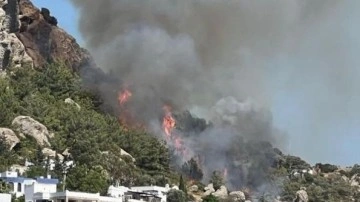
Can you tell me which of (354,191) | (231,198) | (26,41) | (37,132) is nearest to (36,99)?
(37,132)

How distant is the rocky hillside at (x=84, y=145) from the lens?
79.4 m

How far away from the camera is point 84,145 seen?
268 ft

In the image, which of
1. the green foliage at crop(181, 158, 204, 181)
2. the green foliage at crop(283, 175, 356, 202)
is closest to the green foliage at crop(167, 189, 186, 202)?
the green foliage at crop(181, 158, 204, 181)

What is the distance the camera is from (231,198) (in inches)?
3696

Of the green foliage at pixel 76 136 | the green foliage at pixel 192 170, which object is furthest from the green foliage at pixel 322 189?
the green foliage at pixel 76 136

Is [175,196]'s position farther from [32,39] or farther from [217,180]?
[32,39]

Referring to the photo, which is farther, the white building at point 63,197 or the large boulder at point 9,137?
the large boulder at point 9,137

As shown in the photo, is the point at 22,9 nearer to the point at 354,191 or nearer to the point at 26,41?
the point at 26,41

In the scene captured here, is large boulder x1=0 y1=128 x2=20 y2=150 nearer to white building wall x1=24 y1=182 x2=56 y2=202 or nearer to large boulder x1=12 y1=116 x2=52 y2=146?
large boulder x1=12 y1=116 x2=52 y2=146

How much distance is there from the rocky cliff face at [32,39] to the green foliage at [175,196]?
31.0 metres

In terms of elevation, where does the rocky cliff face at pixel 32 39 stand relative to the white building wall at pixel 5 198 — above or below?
above

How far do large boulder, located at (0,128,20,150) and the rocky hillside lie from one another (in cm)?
11

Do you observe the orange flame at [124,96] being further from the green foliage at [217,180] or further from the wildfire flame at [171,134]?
the green foliage at [217,180]

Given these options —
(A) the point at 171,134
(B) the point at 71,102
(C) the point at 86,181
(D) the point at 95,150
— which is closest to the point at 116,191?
(C) the point at 86,181
